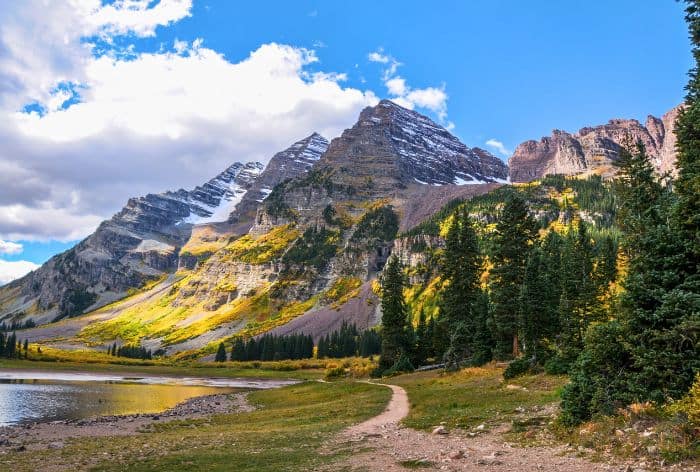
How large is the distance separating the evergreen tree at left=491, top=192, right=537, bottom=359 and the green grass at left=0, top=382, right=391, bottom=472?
24.9 metres

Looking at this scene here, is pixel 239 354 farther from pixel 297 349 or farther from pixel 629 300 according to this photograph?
pixel 629 300

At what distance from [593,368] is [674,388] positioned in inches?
120

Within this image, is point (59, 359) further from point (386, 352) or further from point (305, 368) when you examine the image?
point (386, 352)

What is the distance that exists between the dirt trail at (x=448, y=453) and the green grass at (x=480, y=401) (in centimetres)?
214

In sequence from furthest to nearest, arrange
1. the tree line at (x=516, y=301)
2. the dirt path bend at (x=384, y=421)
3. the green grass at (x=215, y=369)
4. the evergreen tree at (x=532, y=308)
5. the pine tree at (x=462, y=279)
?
the green grass at (x=215, y=369), the pine tree at (x=462, y=279), the evergreen tree at (x=532, y=308), the tree line at (x=516, y=301), the dirt path bend at (x=384, y=421)

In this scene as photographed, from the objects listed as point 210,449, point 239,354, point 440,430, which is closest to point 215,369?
point 239,354

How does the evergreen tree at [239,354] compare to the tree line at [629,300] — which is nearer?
the tree line at [629,300]

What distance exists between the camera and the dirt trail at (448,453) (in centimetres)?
1464

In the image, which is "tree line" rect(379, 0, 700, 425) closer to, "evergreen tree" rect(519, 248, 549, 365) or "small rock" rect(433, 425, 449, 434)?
"evergreen tree" rect(519, 248, 549, 365)

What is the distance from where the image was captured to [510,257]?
196ft

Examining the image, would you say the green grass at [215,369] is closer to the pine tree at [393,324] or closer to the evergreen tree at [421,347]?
the evergreen tree at [421,347]

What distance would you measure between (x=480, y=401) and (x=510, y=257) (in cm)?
3149

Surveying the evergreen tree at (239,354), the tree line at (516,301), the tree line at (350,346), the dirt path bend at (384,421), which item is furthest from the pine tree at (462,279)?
the evergreen tree at (239,354)

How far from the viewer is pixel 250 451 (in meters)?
22.5
